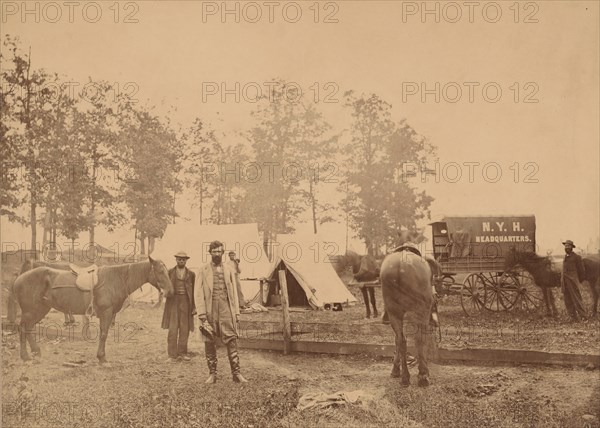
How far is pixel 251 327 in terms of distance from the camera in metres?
3.86

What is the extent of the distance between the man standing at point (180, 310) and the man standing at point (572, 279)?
2.66 metres

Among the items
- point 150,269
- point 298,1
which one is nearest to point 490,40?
point 298,1

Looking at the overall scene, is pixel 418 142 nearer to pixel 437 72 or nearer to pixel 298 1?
pixel 437 72

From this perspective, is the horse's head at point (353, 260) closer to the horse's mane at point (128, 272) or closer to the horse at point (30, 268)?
the horse's mane at point (128, 272)

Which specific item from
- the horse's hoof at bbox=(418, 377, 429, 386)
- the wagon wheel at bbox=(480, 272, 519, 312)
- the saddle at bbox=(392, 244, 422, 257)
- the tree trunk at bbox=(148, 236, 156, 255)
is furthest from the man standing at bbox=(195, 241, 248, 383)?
the wagon wheel at bbox=(480, 272, 519, 312)

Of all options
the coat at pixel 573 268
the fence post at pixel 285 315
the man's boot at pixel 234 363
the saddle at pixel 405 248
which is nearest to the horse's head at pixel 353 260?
the saddle at pixel 405 248

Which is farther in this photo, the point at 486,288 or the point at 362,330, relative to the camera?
the point at 486,288

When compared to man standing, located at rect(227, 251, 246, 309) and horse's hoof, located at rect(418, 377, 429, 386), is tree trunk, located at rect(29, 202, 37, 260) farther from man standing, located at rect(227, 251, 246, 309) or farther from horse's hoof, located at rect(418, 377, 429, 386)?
horse's hoof, located at rect(418, 377, 429, 386)

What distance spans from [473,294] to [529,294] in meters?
0.40

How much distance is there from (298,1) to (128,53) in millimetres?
1269

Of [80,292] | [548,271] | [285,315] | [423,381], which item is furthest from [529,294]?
[80,292]

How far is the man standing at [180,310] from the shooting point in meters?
3.80

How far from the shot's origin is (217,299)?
380cm

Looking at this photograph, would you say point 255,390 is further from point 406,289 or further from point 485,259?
point 485,259
